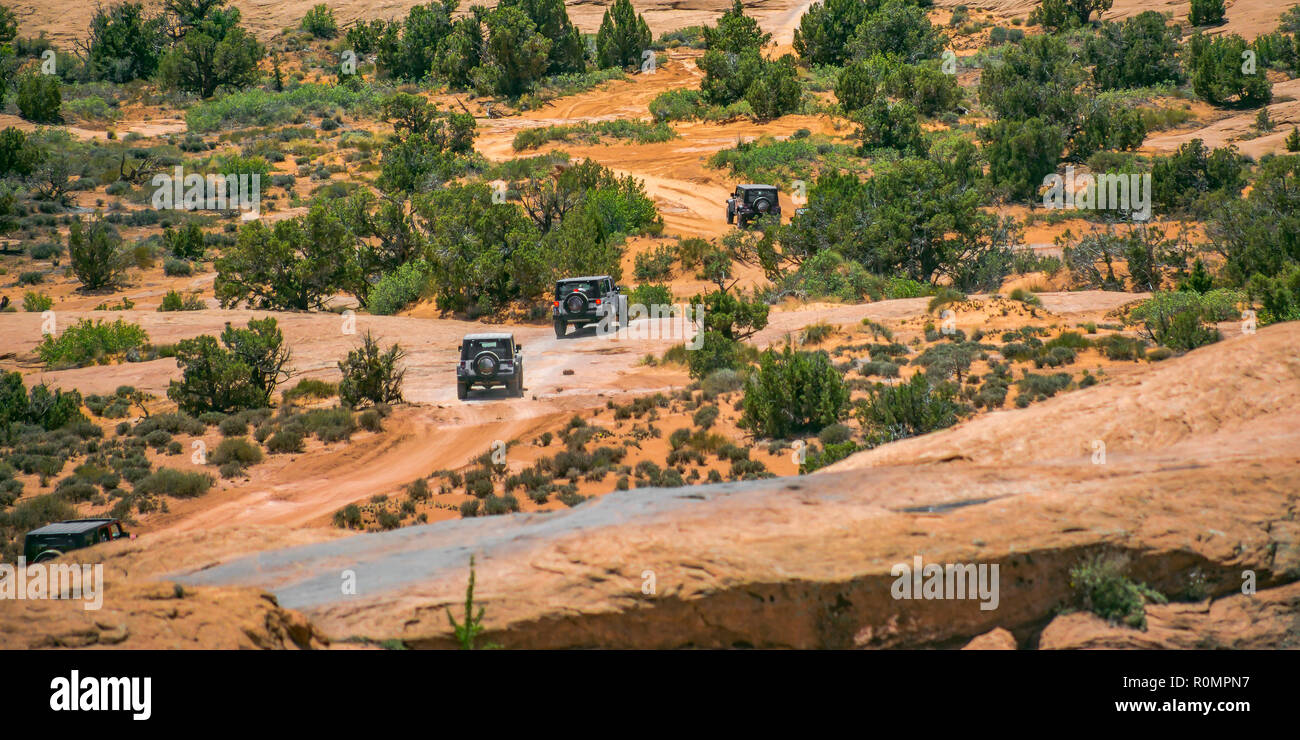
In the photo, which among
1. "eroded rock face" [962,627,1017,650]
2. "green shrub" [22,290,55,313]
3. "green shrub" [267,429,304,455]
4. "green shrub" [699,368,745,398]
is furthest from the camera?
"green shrub" [22,290,55,313]

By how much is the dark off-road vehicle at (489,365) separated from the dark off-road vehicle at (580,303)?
17.7 ft

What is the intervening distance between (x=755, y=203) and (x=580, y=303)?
12.8m

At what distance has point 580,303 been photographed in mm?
28109

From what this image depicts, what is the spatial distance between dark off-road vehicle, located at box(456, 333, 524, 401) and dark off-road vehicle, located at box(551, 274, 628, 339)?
5389 millimetres

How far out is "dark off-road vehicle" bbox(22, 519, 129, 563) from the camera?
13.0 meters

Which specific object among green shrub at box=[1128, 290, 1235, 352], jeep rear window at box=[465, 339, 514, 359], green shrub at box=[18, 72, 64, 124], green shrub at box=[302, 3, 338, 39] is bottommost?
jeep rear window at box=[465, 339, 514, 359]

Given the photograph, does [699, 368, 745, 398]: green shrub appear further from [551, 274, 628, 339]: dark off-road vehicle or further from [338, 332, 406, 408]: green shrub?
[338, 332, 406, 408]: green shrub

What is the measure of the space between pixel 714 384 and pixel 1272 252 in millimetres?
15893

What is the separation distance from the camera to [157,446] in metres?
20.7

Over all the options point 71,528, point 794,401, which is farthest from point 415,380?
point 71,528

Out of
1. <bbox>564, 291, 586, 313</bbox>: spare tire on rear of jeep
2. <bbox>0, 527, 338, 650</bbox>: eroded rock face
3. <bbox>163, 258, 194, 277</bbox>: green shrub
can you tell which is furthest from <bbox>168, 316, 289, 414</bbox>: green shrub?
<bbox>0, 527, 338, 650</bbox>: eroded rock face
